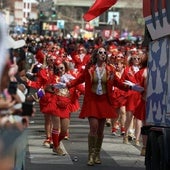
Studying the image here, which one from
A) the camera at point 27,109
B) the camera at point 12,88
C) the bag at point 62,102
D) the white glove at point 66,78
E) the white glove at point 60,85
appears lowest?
the bag at point 62,102

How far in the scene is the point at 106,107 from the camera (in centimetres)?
1207

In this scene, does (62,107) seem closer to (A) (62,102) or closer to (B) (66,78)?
(A) (62,102)

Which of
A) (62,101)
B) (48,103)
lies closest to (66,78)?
(62,101)

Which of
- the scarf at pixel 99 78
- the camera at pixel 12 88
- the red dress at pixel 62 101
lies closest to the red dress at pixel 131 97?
the red dress at pixel 62 101

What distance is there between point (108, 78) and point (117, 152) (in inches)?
80.5

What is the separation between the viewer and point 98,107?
11992 millimetres

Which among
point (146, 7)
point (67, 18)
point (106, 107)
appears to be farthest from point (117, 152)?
point (67, 18)

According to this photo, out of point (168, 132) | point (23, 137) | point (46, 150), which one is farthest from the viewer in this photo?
point (46, 150)

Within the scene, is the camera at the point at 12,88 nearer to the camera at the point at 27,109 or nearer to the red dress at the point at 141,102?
the camera at the point at 27,109

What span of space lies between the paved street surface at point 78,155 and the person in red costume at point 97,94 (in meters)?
0.37

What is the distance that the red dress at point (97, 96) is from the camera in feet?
39.2

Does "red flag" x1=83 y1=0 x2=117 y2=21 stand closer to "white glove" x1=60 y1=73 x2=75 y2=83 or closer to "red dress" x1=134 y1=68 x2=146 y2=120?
"red dress" x1=134 y1=68 x2=146 y2=120

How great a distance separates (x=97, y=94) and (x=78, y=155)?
1.50 meters

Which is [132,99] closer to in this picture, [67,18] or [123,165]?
[123,165]
